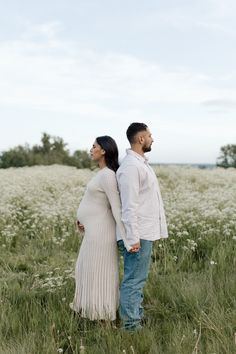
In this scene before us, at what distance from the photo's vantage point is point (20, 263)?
25.3 feet

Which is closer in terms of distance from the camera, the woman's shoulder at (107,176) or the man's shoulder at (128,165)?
the man's shoulder at (128,165)

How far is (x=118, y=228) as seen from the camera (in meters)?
4.84

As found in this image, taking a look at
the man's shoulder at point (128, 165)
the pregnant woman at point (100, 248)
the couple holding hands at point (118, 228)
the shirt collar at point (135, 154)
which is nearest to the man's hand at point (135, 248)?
the couple holding hands at point (118, 228)

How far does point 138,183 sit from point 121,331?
4.21 feet

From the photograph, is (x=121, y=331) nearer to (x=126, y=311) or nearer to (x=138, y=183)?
(x=126, y=311)

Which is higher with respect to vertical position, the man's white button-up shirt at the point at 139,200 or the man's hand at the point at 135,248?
the man's white button-up shirt at the point at 139,200

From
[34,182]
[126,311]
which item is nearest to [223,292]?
[126,311]

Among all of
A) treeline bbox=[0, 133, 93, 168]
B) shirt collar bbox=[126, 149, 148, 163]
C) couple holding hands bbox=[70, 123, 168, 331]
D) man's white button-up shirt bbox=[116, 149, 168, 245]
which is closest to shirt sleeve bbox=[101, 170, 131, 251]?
couple holding hands bbox=[70, 123, 168, 331]

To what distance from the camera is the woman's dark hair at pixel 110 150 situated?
495 cm

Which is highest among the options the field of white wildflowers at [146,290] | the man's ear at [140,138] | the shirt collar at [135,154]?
the man's ear at [140,138]

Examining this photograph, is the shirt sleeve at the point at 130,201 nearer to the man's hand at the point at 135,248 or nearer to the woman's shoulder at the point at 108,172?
the man's hand at the point at 135,248

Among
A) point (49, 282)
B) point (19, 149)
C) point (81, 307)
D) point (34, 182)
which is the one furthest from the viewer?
point (19, 149)

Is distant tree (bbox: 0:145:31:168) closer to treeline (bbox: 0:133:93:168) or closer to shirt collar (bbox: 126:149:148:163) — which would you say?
treeline (bbox: 0:133:93:168)

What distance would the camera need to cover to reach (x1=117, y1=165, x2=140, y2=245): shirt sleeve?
4570 millimetres
